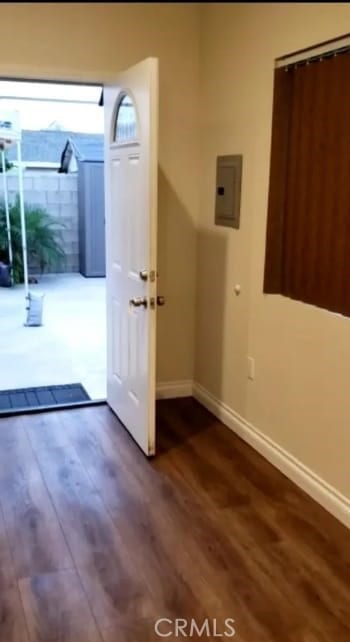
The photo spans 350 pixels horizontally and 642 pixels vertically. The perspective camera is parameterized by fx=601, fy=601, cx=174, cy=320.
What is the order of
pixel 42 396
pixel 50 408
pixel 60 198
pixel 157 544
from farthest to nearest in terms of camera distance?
pixel 60 198 < pixel 42 396 < pixel 50 408 < pixel 157 544

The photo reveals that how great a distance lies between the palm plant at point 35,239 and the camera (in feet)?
26.0

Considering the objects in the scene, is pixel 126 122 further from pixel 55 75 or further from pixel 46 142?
pixel 46 142

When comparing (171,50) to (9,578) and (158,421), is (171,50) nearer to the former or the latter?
(158,421)

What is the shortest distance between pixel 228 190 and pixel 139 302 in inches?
34.3

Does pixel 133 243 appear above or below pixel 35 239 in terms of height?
above

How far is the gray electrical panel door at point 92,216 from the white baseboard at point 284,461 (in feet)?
15.9

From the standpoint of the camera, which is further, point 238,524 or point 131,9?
point 131,9

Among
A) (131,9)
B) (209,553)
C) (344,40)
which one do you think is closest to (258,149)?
(344,40)

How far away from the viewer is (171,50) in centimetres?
361

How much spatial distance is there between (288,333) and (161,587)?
1316mm

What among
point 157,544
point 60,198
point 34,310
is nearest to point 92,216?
point 60,198

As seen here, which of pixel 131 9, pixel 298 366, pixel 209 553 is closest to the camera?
pixel 209 553

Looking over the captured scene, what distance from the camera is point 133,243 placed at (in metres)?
3.13

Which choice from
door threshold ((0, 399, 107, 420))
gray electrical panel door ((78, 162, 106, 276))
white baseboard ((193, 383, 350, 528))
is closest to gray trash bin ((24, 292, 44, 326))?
gray electrical panel door ((78, 162, 106, 276))
